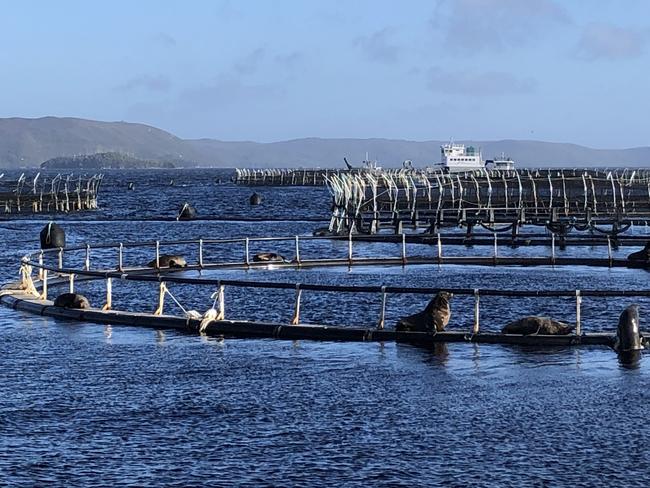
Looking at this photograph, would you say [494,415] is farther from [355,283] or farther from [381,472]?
[355,283]

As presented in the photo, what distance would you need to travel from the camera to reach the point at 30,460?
1994 centimetres

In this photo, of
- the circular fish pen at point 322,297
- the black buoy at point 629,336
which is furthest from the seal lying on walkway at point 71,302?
the black buoy at point 629,336

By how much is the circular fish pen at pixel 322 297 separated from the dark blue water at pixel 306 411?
72 centimetres

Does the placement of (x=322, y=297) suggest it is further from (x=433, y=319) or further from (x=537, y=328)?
(x=537, y=328)

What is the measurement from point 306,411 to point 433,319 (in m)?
9.40

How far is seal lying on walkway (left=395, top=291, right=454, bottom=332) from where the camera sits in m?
32.5

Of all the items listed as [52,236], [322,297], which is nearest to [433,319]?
[322,297]

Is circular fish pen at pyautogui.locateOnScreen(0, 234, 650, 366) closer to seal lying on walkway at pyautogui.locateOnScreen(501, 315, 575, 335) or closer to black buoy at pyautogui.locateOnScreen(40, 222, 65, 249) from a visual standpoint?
seal lying on walkway at pyautogui.locateOnScreen(501, 315, 575, 335)

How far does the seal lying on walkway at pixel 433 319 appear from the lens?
32.5m

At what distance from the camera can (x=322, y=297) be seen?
47.3 meters

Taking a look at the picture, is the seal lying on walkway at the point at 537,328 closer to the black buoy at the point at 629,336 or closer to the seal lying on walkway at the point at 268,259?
the black buoy at the point at 629,336

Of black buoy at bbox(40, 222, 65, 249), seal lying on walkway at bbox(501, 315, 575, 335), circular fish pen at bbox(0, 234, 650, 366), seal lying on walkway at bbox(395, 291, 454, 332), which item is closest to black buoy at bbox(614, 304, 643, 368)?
circular fish pen at bbox(0, 234, 650, 366)

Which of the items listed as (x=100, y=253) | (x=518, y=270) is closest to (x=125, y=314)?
(x=518, y=270)

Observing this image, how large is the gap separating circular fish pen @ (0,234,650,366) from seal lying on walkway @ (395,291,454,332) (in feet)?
0.89
